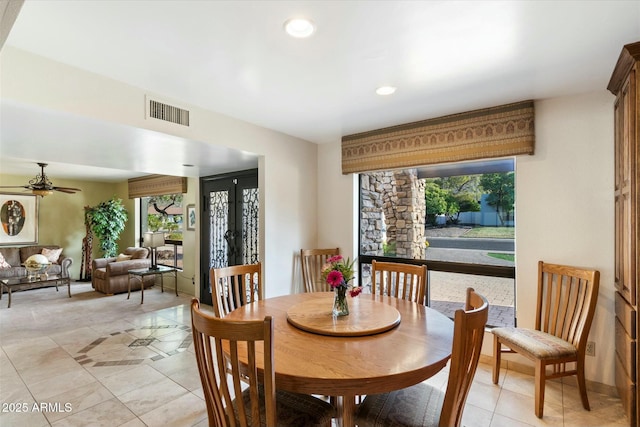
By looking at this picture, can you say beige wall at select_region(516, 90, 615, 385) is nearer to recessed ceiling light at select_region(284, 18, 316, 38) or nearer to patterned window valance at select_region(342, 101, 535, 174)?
patterned window valance at select_region(342, 101, 535, 174)

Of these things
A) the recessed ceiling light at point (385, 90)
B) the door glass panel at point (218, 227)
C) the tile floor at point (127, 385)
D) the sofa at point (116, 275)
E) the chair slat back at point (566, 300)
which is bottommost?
the tile floor at point (127, 385)

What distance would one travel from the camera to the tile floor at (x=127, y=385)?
6.98 feet

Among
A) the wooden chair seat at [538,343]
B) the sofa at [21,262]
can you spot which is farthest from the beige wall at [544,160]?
the sofa at [21,262]

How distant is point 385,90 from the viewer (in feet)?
8.02

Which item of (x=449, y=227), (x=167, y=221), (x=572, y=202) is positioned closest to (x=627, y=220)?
(x=572, y=202)

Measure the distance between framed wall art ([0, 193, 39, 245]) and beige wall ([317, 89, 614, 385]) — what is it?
28.9 feet

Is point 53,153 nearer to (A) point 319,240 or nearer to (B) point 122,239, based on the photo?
(A) point 319,240

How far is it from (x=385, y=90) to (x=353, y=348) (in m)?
1.93

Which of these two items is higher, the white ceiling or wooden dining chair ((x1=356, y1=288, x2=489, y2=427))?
the white ceiling

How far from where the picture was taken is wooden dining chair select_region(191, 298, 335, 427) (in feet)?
3.47

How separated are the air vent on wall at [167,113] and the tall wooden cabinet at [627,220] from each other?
3.06 metres

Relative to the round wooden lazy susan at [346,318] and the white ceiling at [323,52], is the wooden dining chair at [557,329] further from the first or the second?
the white ceiling at [323,52]

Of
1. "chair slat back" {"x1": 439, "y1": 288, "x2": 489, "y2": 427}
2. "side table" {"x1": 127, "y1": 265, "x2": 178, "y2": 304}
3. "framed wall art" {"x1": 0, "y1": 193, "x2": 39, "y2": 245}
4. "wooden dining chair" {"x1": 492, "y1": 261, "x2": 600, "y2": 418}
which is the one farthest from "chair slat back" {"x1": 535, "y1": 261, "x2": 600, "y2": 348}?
"framed wall art" {"x1": 0, "y1": 193, "x2": 39, "y2": 245}

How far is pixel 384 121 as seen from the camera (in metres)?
3.26
